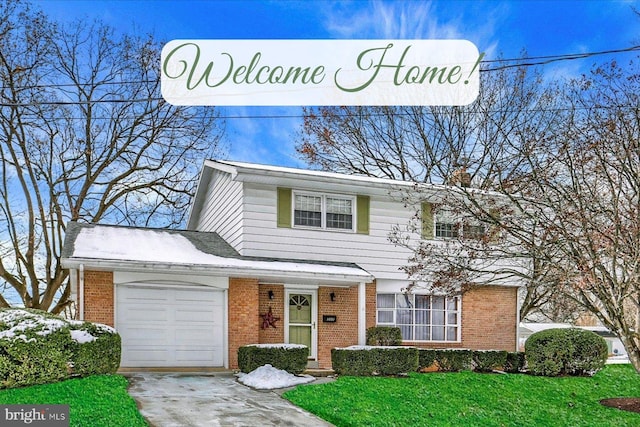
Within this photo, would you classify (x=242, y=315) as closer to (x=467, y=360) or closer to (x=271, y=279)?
(x=271, y=279)

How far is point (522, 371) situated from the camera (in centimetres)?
1836

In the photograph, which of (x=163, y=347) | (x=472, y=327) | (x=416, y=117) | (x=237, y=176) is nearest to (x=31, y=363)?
(x=163, y=347)

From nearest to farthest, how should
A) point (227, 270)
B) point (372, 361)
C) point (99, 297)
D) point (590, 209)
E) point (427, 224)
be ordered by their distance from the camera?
point (590, 209), point (99, 297), point (372, 361), point (227, 270), point (427, 224)

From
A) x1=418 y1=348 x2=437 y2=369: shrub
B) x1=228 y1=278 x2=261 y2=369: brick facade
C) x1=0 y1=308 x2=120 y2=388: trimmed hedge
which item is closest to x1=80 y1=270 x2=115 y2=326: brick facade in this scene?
x1=0 y1=308 x2=120 y2=388: trimmed hedge

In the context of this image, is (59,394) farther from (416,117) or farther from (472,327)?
(416,117)

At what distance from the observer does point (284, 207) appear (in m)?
17.3

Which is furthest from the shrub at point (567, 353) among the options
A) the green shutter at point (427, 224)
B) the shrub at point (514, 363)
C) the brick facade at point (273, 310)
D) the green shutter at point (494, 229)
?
the brick facade at point (273, 310)

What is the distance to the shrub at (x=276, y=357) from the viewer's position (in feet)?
47.4

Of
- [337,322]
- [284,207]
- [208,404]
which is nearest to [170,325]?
[284,207]

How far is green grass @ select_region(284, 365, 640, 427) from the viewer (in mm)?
10711

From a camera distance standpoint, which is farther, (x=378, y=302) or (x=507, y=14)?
(x=378, y=302)

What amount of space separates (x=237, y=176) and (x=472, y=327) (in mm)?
8404

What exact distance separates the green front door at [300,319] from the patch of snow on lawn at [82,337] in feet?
19.2

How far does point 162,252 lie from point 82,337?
3844mm
